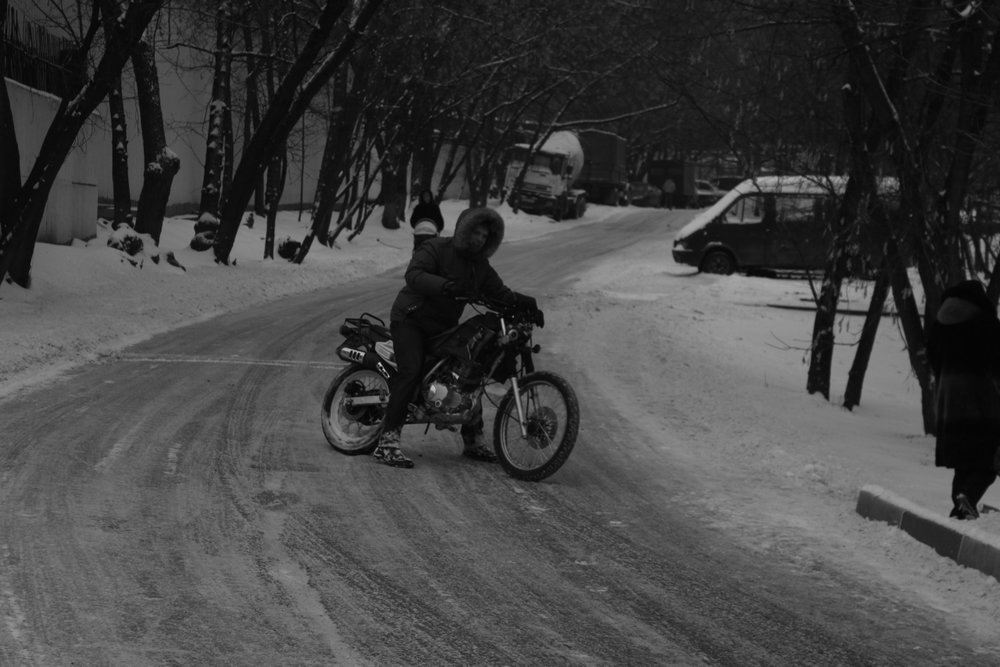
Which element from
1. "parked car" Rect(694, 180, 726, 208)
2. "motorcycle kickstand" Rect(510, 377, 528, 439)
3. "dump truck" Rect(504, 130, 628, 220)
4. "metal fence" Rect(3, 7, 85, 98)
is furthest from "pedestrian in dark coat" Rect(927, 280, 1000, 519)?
"parked car" Rect(694, 180, 726, 208)

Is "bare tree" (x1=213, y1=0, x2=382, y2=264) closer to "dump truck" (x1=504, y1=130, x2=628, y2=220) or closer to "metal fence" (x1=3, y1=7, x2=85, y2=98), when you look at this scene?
"metal fence" (x1=3, y1=7, x2=85, y2=98)

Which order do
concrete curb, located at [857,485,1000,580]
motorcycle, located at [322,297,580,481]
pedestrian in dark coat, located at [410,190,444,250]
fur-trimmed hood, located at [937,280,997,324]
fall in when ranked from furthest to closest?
pedestrian in dark coat, located at [410,190,444,250] → motorcycle, located at [322,297,580,481] → fur-trimmed hood, located at [937,280,997,324] → concrete curb, located at [857,485,1000,580]

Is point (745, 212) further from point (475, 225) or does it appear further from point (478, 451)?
point (475, 225)

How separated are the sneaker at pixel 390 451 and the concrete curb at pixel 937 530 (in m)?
2.72

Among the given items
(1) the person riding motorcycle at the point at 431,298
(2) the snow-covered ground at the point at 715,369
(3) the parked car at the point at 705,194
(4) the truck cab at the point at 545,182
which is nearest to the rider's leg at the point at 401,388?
(1) the person riding motorcycle at the point at 431,298

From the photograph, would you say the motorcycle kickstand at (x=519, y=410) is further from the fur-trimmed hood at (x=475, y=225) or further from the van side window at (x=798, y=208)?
the van side window at (x=798, y=208)

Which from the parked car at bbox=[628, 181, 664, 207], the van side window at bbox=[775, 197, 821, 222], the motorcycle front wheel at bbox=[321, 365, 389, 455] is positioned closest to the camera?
the motorcycle front wheel at bbox=[321, 365, 389, 455]

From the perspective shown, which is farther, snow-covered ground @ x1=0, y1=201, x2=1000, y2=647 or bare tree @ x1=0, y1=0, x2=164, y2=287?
bare tree @ x1=0, y1=0, x2=164, y2=287

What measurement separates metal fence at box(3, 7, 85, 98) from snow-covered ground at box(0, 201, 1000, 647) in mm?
2506

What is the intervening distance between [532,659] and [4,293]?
1343cm

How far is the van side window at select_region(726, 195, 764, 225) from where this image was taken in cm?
3086

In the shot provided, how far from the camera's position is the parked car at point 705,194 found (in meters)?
77.9

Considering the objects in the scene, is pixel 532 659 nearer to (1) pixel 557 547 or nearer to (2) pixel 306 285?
(1) pixel 557 547

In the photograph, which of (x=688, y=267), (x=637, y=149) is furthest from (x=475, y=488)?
(x=637, y=149)
